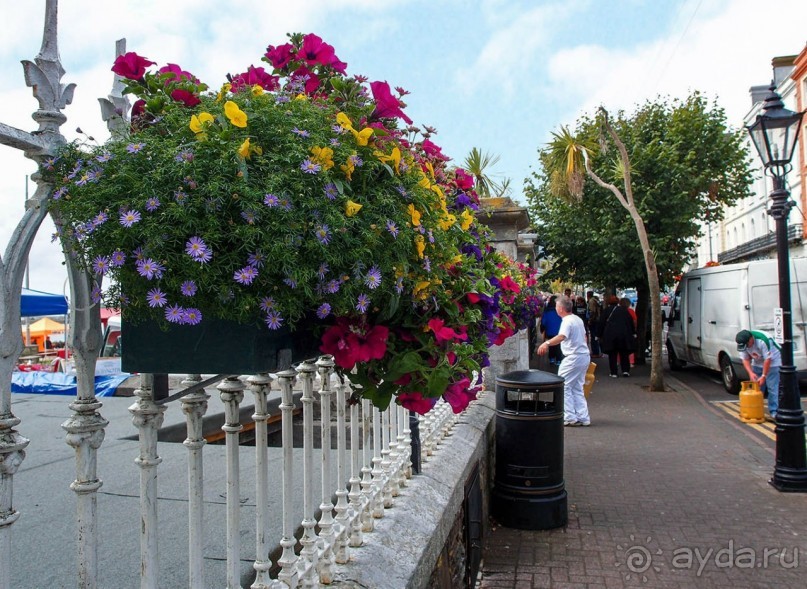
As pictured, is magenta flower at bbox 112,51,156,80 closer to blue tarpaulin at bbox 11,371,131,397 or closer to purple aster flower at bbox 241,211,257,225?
purple aster flower at bbox 241,211,257,225

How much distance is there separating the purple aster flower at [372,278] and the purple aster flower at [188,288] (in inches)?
15.3

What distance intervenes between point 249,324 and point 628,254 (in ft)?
56.7

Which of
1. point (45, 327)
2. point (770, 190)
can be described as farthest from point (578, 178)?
point (45, 327)

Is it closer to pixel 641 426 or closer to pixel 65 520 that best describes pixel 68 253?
pixel 65 520

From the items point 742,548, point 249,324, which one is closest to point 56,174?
point 249,324

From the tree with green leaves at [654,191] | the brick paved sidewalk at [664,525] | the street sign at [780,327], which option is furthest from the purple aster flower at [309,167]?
the tree with green leaves at [654,191]

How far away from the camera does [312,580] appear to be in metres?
2.19

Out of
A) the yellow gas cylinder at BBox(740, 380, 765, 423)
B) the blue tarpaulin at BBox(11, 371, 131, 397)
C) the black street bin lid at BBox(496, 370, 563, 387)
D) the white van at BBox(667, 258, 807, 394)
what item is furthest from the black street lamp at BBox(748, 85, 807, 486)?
the blue tarpaulin at BBox(11, 371, 131, 397)

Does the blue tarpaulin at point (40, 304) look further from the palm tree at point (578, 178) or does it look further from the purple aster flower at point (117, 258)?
the palm tree at point (578, 178)

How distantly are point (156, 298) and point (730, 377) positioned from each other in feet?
46.0

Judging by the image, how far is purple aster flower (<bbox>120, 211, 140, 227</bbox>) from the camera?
4.02ft

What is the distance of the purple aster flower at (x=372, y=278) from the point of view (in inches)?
58.7

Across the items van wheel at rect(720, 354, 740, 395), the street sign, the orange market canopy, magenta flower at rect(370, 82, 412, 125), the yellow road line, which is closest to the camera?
magenta flower at rect(370, 82, 412, 125)

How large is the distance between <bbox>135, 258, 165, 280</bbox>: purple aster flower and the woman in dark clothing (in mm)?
15410
